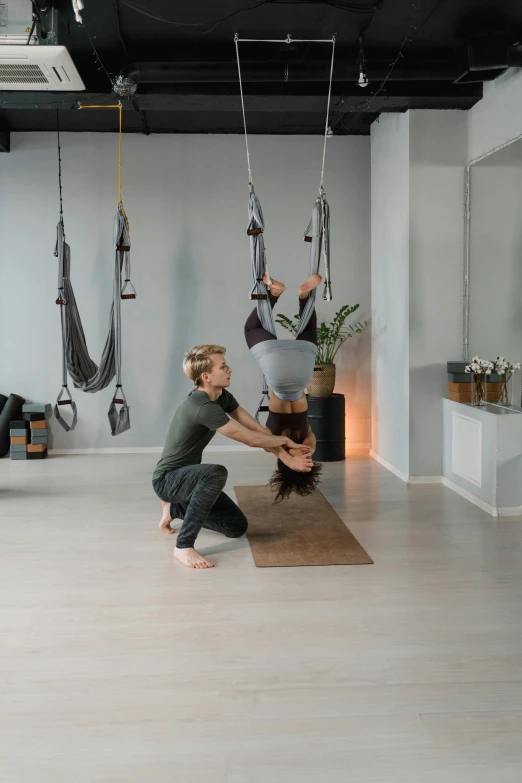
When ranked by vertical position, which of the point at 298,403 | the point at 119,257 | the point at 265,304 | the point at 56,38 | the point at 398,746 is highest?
the point at 56,38

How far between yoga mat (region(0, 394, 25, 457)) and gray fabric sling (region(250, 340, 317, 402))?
3.23m

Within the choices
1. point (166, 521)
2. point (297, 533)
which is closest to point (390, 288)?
point (297, 533)

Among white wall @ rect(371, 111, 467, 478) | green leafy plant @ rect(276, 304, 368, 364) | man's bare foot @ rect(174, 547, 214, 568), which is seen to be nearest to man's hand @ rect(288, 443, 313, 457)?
man's bare foot @ rect(174, 547, 214, 568)

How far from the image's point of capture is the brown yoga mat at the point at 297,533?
388 cm

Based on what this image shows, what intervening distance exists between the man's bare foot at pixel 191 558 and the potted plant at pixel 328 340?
120 inches

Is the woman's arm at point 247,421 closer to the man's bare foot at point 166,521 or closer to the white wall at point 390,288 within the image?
the man's bare foot at point 166,521

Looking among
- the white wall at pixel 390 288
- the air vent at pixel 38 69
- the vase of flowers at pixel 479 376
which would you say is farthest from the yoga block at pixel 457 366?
the air vent at pixel 38 69

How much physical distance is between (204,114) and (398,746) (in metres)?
5.64

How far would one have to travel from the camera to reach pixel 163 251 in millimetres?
7125

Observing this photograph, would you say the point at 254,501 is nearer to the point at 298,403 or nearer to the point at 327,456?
the point at 298,403

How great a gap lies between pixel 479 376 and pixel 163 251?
327 cm

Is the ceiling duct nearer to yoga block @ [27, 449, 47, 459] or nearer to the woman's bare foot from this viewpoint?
the woman's bare foot

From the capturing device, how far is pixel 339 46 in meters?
4.89

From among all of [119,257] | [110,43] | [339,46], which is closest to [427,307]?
[339,46]
